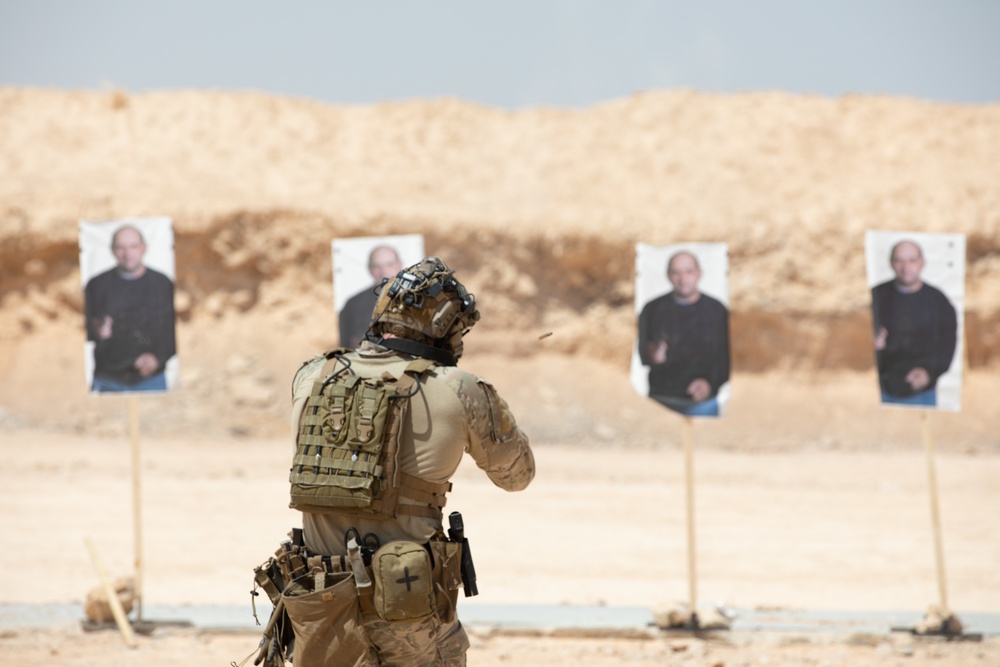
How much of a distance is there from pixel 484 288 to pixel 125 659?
709 inches

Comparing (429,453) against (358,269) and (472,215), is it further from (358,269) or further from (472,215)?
(472,215)

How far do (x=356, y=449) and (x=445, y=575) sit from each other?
1.76 ft

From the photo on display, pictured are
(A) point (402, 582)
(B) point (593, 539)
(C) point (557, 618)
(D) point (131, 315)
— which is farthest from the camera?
(B) point (593, 539)

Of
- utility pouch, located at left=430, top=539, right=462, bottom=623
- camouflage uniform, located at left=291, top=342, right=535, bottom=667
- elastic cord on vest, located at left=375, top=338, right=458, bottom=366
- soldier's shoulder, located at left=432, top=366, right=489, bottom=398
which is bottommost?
utility pouch, located at left=430, top=539, right=462, bottom=623

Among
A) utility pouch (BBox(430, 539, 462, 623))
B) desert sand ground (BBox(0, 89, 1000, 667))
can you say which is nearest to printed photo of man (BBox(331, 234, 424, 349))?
desert sand ground (BBox(0, 89, 1000, 667))

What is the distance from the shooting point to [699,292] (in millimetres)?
8461

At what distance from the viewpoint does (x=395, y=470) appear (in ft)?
11.6

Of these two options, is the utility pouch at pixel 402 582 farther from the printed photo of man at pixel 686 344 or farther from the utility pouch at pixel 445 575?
the printed photo of man at pixel 686 344

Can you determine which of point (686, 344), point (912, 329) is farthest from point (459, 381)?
point (912, 329)

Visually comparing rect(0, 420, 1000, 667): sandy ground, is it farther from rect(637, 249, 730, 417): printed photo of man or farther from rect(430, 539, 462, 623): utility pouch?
rect(430, 539, 462, 623): utility pouch

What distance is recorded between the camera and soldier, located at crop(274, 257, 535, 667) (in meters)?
3.51

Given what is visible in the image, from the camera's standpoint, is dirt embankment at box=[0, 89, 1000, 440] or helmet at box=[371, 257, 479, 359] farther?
dirt embankment at box=[0, 89, 1000, 440]

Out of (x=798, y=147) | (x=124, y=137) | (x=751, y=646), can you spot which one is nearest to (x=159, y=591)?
(x=751, y=646)

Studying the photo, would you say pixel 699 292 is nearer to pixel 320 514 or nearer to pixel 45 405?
pixel 320 514
